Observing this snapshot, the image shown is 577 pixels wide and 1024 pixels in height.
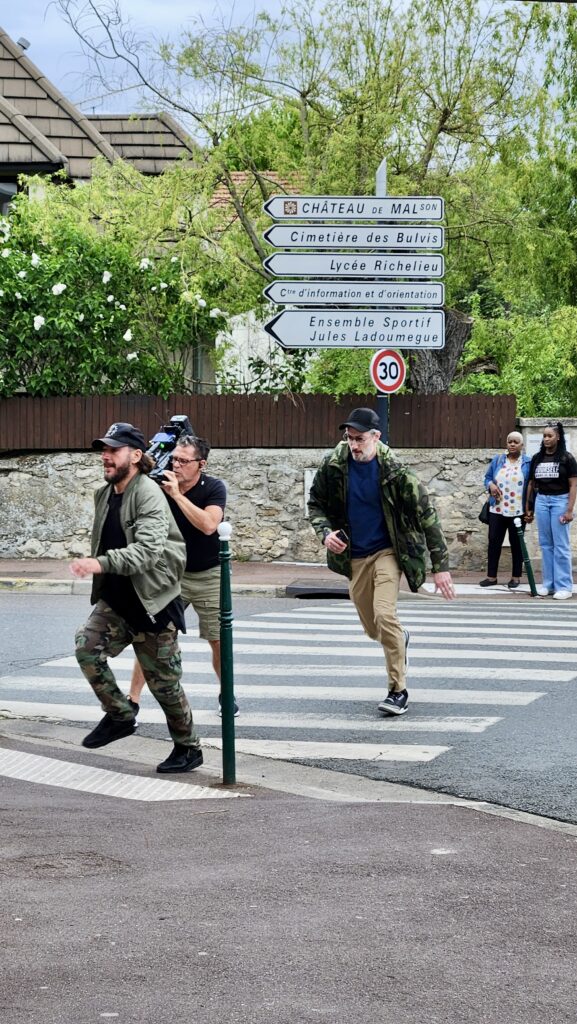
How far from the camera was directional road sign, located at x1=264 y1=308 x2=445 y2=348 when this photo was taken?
56.4ft

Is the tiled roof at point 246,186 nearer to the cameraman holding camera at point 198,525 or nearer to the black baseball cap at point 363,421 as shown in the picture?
the black baseball cap at point 363,421

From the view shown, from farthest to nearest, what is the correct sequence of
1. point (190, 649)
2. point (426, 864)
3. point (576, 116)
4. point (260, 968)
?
point (576, 116), point (190, 649), point (426, 864), point (260, 968)

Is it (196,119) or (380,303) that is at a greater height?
(196,119)

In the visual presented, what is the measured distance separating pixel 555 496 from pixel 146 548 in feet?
32.7

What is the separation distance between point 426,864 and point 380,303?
12400mm

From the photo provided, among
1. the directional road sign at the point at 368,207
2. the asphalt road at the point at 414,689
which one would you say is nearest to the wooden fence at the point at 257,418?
the directional road sign at the point at 368,207

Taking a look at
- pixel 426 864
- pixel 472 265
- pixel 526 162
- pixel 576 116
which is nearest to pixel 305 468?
pixel 472 265

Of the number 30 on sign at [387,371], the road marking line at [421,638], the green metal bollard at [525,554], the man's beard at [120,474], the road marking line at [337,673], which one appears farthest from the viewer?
the number 30 on sign at [387,371]

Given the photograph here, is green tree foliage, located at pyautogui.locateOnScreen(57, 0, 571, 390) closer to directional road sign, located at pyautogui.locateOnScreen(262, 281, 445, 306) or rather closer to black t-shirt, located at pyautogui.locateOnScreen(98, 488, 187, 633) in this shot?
directional road sign, located at pyautogui.locateOnScreen(262, 281, 445, 306)

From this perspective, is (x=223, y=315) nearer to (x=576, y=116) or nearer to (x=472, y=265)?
(x=472, y=265)

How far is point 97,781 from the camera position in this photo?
714 cm

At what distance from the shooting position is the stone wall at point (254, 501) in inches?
749

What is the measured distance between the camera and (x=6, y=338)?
19719 millimetres

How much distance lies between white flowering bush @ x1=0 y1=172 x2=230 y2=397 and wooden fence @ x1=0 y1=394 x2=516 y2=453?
0.47 meters
